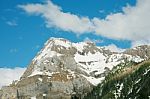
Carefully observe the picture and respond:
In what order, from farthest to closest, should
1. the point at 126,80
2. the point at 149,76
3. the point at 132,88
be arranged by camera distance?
the point at 126,80, the point at 132,88, the point at 149,76

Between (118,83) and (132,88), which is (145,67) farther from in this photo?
(118,83)

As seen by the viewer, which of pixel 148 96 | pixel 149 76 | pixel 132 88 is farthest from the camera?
pixel 132 88

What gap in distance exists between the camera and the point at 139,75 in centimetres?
17338

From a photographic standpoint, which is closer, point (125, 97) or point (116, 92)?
point (125, 97)

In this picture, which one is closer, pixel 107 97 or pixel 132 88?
pixel 132 88

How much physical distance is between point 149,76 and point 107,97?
122 ft

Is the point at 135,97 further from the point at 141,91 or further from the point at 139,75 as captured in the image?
the point at 139,75

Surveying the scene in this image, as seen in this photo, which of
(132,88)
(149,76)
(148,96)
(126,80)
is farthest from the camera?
(126,80)

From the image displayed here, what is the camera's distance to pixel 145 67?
174625 mm

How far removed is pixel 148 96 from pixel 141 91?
8.24 m

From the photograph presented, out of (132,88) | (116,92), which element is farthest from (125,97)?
(116,92)

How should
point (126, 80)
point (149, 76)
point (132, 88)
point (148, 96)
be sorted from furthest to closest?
point (126, 80) < point (132, 88) < point (149, 76) < point (148, 96)

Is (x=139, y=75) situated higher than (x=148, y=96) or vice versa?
(x=139, y=75)

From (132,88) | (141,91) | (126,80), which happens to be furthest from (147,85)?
(126,80)
